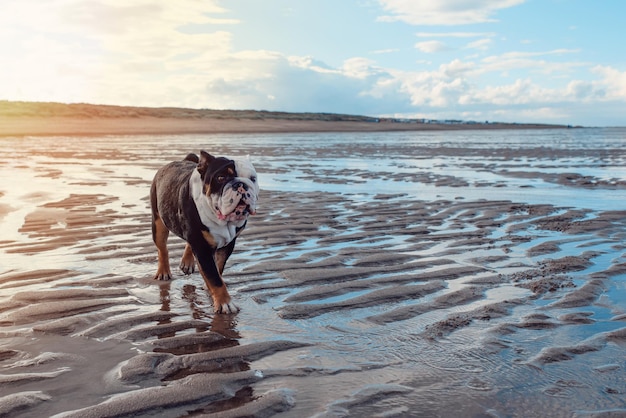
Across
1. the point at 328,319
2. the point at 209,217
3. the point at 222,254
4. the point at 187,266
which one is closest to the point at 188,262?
the point at 187,266

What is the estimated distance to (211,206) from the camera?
17.6 ft

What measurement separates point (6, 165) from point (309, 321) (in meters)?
18.3

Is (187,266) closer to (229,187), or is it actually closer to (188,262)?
(188,262)

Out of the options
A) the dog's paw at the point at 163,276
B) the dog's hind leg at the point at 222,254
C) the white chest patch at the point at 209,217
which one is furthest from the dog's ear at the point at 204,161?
the dog's paw at the point at 163,276

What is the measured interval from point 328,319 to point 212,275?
1.11 m

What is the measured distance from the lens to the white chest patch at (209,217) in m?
5.43

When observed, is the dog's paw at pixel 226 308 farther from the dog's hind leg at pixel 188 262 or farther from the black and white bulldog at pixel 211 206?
the dog's hind leg at pixel 188 262

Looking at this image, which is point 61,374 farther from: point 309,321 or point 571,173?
point 571,173

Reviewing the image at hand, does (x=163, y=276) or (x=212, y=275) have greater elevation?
(x=212, y=275)

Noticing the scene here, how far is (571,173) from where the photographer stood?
60.3 ft

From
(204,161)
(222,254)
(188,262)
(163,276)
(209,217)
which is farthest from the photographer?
(188,262)

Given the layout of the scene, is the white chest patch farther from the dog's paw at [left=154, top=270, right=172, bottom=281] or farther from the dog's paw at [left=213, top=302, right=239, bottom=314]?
the dog's paw at [left=154, top=270, right=172, bottom=281]

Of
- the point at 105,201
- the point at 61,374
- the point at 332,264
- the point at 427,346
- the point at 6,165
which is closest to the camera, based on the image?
the point at 61,374

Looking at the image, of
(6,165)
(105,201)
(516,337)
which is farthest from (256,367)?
(6,165)
